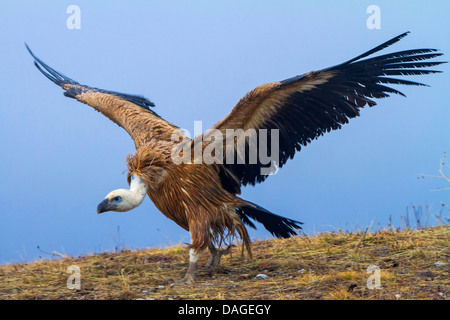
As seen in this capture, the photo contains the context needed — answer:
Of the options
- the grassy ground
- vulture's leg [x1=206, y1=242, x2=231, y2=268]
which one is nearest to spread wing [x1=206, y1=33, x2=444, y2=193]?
vulture's leg [x1=206, y1=242, x2=231, y2=268]

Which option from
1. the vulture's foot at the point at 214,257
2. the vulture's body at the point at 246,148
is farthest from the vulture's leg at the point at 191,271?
the vulture's foot at the point at 214,257

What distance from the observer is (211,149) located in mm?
5363

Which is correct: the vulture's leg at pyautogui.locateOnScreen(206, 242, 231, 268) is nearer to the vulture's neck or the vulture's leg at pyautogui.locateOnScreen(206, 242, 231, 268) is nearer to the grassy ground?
the grassy ground

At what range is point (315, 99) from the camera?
517 cm

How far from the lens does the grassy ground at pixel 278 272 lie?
4.53m

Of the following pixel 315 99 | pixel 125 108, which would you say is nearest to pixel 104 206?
pixel 125 108

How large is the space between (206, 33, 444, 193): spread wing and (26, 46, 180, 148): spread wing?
3.00 ft

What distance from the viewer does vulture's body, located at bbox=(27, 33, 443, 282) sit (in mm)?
4992

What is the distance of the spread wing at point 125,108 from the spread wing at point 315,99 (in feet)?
3.00

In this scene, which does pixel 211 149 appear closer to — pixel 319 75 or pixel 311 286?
pixel 319 75

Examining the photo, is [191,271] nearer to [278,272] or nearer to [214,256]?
[214,256]

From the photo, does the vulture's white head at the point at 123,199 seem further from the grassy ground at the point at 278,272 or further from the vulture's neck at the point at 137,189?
the grassy ground at the point at 278,272
